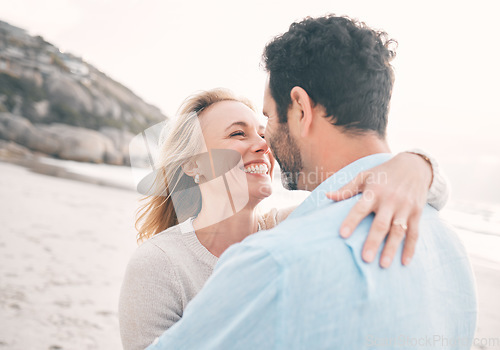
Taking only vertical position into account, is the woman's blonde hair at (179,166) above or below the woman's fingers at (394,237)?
below

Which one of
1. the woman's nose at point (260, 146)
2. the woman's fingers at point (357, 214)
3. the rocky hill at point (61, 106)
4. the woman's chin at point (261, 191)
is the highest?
the woman's fingers at point (357, 214)

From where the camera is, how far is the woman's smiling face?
265cm

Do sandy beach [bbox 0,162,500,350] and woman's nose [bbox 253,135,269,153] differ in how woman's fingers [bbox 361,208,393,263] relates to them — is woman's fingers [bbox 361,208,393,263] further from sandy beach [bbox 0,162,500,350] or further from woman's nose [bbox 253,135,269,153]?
sandy beach [bbox 0,162,500,350]

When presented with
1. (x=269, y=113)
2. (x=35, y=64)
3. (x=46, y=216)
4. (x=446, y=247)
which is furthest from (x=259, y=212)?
(x=35, y=64)

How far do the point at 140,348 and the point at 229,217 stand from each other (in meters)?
1.06

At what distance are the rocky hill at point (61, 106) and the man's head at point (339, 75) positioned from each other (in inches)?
1095

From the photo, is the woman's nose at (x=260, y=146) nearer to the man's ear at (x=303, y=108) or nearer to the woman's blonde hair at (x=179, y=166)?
the woman's blonde hair at (x=179, y=166)

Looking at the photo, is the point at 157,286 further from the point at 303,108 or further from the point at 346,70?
the point at 346,70

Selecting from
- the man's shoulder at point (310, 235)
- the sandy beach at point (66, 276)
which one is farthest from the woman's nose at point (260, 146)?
the sandy beach at point (66, 276)

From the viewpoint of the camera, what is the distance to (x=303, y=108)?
1.61 meters

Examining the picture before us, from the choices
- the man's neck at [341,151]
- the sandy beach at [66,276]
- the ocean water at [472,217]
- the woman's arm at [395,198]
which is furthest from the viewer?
the ocean water at [472,217]

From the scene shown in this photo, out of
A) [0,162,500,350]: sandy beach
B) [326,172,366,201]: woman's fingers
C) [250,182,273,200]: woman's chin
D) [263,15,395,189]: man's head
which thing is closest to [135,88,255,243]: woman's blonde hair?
[250,182,273,200]: woman's chin

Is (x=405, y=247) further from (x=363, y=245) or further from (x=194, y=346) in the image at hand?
(x=194, y=346)

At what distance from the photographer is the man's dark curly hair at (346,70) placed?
5.06ft
